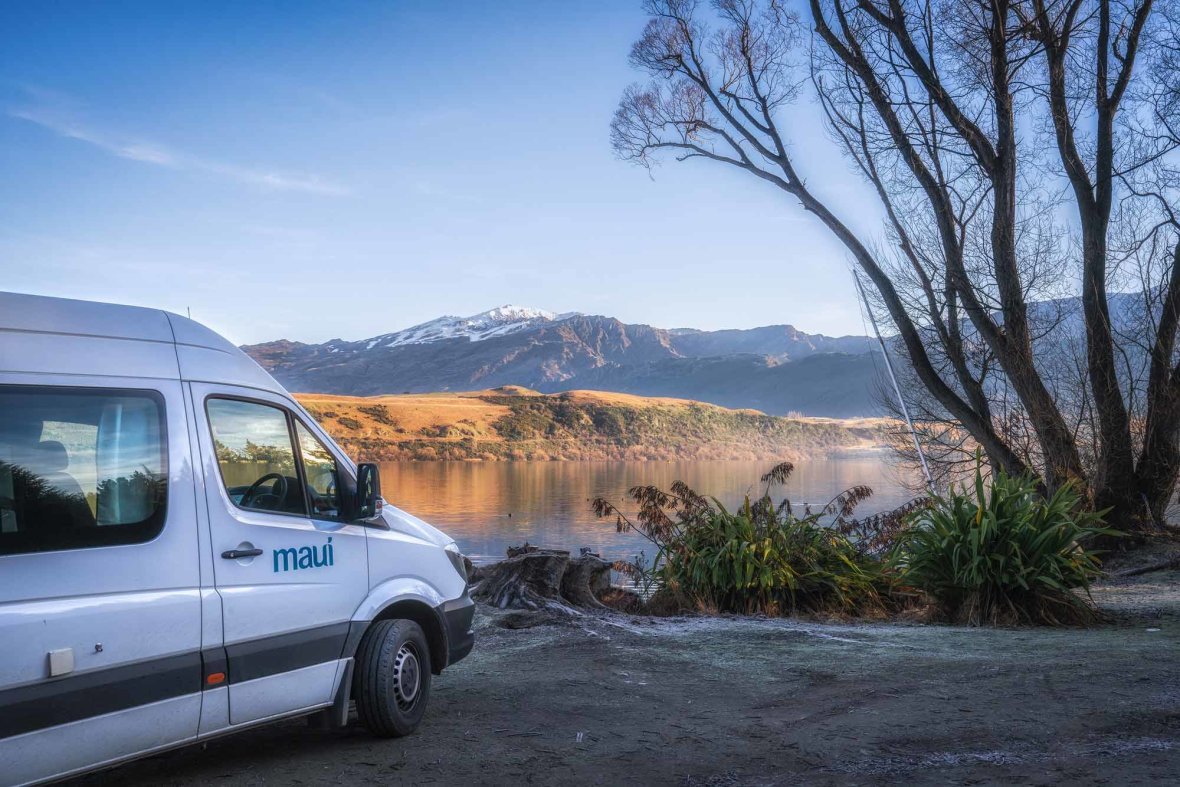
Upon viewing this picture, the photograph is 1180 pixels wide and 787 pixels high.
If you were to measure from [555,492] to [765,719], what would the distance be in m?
35.4

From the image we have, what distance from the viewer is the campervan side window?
424 centimetres

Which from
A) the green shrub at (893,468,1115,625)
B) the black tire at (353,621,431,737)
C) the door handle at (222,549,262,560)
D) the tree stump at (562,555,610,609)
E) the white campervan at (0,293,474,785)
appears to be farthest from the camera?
the tree stump at (562,555,610,609)

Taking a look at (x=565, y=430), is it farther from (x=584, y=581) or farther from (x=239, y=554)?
(x=239, y=554)

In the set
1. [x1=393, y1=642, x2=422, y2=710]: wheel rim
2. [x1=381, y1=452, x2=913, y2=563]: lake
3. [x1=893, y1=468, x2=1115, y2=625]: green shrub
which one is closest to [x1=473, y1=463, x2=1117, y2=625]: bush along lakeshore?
[x1=893, y1=468, x2=1115, y2=625]: green shrub

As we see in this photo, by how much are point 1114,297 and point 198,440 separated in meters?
15.1

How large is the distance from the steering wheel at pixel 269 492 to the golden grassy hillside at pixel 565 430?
2021 inches

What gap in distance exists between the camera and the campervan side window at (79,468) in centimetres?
424

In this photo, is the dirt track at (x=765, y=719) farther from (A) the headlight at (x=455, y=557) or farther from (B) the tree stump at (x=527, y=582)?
(B) the tree stump at (x=527, y=582)

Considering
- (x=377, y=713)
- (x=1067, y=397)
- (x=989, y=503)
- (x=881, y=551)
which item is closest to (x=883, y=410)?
(x=1067, y=397)

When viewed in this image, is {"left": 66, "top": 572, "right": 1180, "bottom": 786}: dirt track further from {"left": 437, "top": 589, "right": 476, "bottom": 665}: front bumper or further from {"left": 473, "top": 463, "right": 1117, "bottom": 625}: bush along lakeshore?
{"left": 473, "top": 463, "right": 1117, "bottom": 625}: bush along lakeshore

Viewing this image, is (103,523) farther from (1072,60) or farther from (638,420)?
(638,420)

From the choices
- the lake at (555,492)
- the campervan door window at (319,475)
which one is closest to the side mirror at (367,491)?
the campervan door window at (319,475)

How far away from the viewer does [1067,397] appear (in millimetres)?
16234

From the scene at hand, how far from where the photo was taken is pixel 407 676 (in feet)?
19.9
